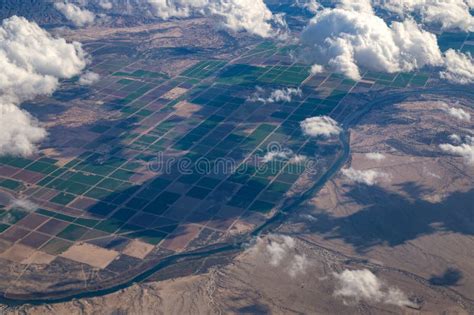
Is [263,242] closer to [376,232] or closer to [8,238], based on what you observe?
[376,232]

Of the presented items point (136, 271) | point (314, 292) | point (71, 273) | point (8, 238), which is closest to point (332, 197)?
point (314, 292)

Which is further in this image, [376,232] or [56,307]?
[376,232]

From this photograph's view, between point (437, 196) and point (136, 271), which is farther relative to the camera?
point (437, 196)

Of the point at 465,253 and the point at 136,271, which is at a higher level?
the point at 136,271

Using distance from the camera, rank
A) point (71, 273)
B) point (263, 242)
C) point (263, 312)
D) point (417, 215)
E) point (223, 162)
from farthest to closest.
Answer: point (223, 162) < point (417, 215) < point (263, 242) < point (71, 273) < point (263, 312)

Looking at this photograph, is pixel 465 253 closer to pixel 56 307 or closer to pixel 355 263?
pixel 355 263

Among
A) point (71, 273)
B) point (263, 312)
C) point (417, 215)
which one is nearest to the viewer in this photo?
point (263, 312)

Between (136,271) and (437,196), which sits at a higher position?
(136,271)

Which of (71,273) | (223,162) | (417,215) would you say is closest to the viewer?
(71,273)

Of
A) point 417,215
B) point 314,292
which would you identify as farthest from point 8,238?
point 417,215

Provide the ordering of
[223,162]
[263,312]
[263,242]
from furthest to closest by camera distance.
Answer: [223,162] < [263,242] < [263,312]
